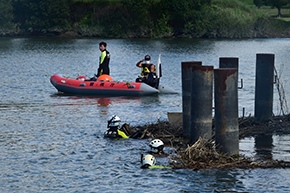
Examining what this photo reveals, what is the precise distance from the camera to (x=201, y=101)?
400 inches

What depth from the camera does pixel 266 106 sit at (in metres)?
12.8

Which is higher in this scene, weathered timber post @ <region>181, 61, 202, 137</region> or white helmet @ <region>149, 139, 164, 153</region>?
weathered timber post @ <region>181, 61, 202, 137</region>

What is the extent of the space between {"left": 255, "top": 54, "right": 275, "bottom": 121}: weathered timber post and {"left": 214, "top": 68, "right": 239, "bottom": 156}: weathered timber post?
10.7 ft

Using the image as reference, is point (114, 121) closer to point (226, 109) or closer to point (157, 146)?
point (157, 146)

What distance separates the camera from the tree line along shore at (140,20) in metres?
80.7

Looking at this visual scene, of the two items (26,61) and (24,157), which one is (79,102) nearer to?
(24,157)

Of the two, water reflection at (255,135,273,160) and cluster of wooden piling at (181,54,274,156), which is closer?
cluster of wooden piling at (181,54,274,156)

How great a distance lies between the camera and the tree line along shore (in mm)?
80688

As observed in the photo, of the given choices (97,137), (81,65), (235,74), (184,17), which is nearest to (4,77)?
(81,65)

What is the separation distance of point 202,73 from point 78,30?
76.8 metres

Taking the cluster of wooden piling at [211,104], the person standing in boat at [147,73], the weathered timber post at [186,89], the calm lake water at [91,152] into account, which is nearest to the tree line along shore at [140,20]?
the calm lake water at [91,152]

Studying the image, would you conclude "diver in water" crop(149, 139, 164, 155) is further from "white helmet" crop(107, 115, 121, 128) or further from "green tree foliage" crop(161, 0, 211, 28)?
"green tree foliage" crop(161, 0, 211, 28)

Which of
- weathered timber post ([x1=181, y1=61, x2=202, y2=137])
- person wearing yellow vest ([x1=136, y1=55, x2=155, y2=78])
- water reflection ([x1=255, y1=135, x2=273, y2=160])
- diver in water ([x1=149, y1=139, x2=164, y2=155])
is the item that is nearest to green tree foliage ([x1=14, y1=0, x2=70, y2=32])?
person wearing yellow vest ([x1=136, y1=55, x2=155, y2=78])

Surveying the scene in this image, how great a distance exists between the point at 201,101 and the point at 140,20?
242ft
